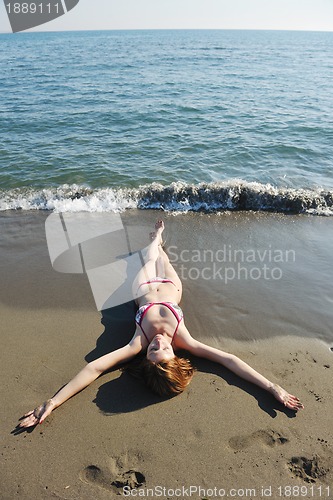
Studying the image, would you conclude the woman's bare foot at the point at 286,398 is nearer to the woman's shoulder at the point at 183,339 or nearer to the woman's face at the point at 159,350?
the woman's shoulder at the point at 183,339

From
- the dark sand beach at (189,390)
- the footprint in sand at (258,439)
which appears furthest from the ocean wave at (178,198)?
the footprint in sand at (258,439)

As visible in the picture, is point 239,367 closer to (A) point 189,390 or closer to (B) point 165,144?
(A) point 189,390

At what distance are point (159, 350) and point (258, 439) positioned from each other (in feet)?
4.26

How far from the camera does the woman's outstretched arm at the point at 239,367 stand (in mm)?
3703

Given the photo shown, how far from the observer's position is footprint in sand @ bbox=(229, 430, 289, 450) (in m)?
3.32

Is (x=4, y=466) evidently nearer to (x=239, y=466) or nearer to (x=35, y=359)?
(x=35, y=359)

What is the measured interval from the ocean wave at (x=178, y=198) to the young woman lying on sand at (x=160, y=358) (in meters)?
3.31

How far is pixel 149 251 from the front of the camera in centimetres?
595

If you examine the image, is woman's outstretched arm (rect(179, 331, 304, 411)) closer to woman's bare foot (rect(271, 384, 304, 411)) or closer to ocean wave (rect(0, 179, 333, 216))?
woman's bare foot (rect(271, 384, 304, 411))

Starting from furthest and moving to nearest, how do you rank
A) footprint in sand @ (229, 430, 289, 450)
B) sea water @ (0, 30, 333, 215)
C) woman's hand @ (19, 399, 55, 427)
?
sea water @ (0, 30, 333, 215)
woman's hand @ (19, 399, 55, 427)
footprint in sand @ (229, 430, 289, 450)

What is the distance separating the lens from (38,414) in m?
3.49

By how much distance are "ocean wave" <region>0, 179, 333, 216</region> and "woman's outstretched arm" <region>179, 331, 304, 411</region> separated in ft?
13.5

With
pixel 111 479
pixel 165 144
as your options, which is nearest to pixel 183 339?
pixel 111 479

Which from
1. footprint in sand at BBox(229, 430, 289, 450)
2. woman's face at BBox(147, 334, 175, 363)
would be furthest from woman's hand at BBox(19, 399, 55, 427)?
footprint in sand at BBox(229, 430, 289, 450)
